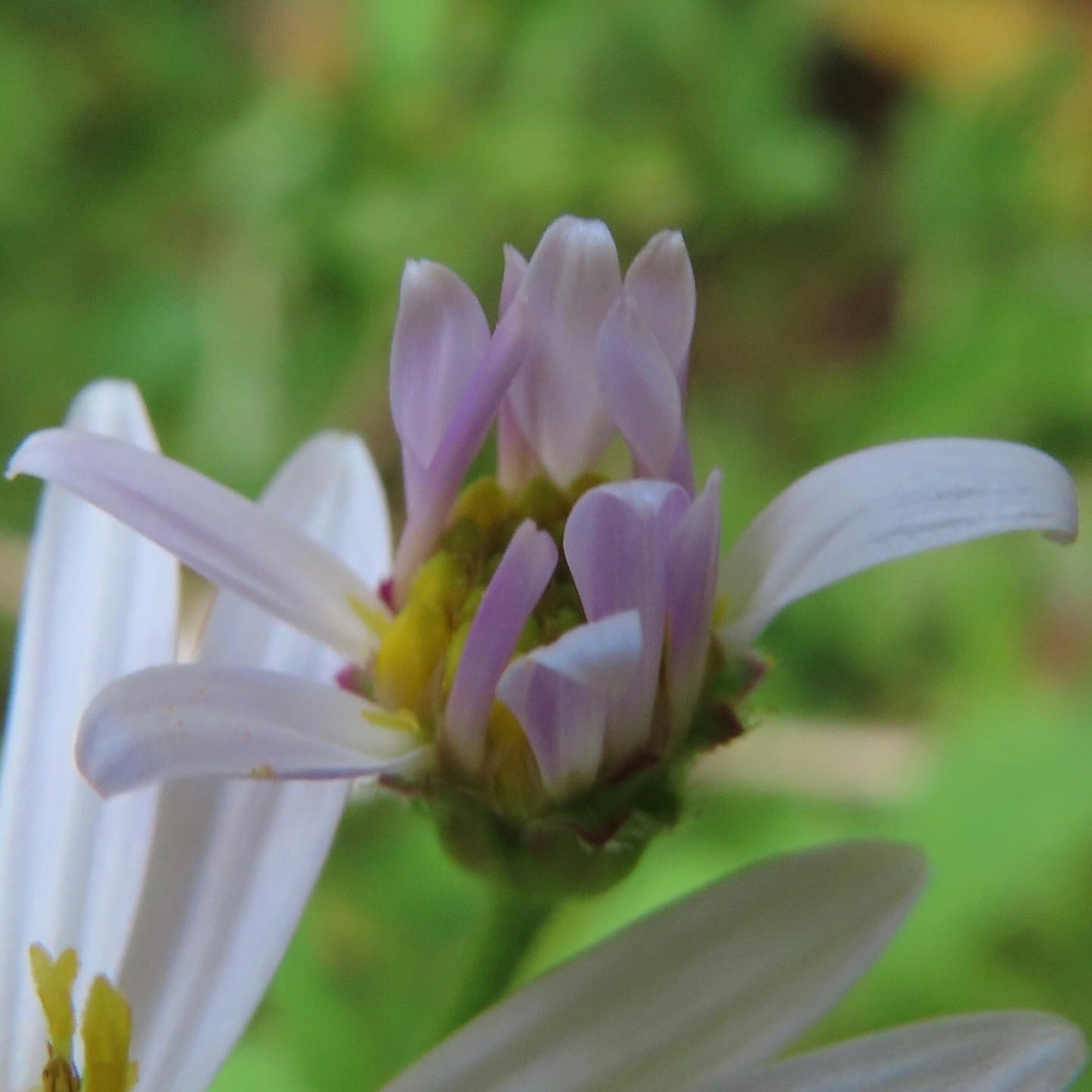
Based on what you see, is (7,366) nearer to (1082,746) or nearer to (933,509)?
(1082,746)

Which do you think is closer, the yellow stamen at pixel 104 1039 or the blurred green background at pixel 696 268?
the yellow stamen at pixel 104 1039

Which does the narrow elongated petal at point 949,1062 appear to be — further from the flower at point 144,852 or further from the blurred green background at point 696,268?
the blurred green background at point 696,268

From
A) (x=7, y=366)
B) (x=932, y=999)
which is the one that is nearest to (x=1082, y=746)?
(x=932, y=999)

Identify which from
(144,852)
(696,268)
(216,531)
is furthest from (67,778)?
(696,268)

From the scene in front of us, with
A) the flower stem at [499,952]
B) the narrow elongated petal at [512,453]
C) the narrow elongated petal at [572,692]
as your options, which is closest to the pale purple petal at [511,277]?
the narrow elongated petal at [512,453]

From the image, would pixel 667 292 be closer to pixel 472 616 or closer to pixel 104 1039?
pixel 472 616

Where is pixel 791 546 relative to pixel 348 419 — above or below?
below

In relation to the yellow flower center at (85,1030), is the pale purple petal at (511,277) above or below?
above
